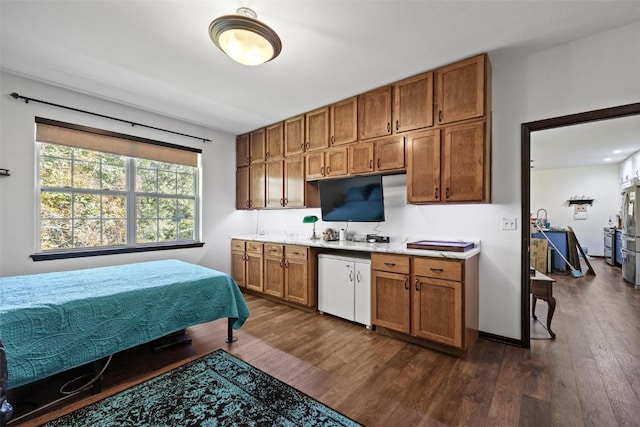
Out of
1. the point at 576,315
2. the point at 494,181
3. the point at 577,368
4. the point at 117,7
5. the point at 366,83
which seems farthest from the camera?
the point at 576,315

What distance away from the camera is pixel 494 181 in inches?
105

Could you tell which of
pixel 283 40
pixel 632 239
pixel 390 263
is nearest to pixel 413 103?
pixel 283 40

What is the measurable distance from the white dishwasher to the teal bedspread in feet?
3.50

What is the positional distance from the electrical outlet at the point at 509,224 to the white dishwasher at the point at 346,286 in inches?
52.0

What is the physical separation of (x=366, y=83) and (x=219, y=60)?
4.86ft

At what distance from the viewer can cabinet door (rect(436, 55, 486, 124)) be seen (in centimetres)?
243

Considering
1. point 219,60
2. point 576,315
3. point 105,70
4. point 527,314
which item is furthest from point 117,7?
point 576,315

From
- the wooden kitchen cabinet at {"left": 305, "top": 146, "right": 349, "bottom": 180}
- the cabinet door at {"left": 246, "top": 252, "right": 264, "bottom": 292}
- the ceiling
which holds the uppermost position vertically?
the ceiling

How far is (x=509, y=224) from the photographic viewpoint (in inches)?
102

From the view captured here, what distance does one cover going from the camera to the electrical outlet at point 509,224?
2570 millimetres

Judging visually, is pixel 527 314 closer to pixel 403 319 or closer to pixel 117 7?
pixel 403 319

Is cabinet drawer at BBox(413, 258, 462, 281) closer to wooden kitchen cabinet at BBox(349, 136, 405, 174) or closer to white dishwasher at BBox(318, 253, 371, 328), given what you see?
white dishwasher at BBox(318, 253, 371, 328)

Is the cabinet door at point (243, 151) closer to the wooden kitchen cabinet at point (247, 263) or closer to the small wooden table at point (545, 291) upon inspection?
the wooden kitchen cabinet at point (247, 263)

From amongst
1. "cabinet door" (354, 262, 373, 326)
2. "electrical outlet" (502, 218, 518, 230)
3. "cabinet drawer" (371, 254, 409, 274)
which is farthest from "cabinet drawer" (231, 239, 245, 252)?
"electrical outlet" (502, 218, 518, 230)
